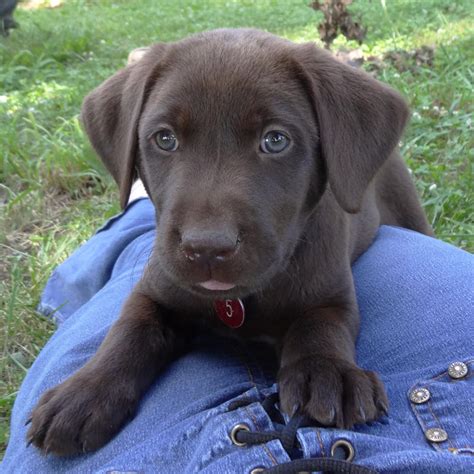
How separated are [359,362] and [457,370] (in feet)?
1.10

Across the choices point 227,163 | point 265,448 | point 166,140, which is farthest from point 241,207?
point 265,448

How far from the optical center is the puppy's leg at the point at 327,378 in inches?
65.7

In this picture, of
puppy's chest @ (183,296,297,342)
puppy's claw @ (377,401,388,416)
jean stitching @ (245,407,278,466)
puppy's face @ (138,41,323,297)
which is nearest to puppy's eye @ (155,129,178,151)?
puppy's face @ (138,41,323,297)

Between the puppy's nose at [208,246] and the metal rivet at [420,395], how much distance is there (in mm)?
566

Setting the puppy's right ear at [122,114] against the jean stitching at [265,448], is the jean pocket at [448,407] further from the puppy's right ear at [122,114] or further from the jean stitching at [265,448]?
Result: the puppy's right ear at [122,114]

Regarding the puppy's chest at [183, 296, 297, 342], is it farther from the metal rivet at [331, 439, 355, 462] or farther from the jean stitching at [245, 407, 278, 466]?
the metal rivet at [331, 439, 355, 462]

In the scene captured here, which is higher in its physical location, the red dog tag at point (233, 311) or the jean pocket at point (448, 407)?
the jean pocket at point (448, 407)

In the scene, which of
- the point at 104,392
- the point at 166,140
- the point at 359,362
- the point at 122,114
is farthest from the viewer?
the point at 122,114

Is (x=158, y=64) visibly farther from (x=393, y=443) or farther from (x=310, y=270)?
(x=393, y=443)

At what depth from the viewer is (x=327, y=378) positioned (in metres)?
1.74

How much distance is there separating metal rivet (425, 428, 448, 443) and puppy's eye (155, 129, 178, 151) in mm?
949

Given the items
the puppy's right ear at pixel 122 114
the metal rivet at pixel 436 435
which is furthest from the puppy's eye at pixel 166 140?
the metal rivet at pixel 436 435

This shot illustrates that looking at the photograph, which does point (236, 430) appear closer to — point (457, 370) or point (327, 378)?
point (327, 378)

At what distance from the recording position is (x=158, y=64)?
206cm
